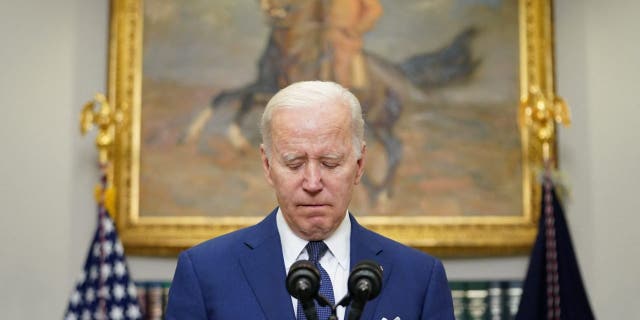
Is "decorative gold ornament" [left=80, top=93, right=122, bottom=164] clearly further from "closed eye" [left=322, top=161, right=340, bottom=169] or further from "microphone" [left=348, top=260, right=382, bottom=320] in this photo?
"microphone" [left=348, top=260, right=382, bottom=320]

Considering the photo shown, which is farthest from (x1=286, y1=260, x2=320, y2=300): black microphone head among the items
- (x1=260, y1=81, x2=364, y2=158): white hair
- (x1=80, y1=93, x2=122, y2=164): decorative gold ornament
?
(x1=80, y1=93, x2=122, y2=164): decorative gold ornament

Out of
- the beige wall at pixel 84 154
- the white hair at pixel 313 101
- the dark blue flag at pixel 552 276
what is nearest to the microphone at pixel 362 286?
the white hair at pixel 313 101

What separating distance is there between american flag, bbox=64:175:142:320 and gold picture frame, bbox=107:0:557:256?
1.09 feet

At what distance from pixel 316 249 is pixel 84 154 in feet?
17.3

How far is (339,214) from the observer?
3.15 meters

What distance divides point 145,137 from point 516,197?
3.19m

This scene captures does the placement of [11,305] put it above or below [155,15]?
below

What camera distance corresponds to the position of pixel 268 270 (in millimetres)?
3168

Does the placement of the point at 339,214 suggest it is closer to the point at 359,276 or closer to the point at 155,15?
the point at 359,276

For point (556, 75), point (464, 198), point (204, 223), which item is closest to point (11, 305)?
point (204, 223)

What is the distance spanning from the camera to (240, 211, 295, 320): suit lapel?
306 cm

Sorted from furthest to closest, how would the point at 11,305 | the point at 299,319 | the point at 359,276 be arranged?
the point at 11,305 → the point at 299,319 → the point at 359,276

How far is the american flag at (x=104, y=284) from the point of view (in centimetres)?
743

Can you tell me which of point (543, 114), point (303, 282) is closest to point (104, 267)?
point (543, 114)
